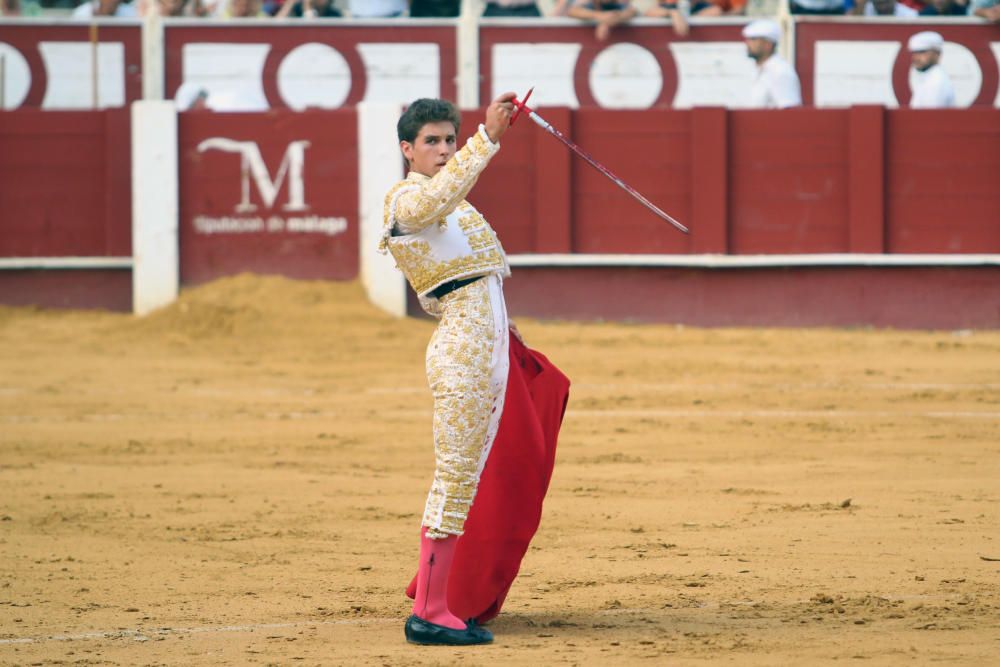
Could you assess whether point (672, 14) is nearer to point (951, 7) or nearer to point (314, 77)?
point (951, 7)

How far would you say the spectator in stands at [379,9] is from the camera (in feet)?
39.6

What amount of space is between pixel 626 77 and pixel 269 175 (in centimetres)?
247

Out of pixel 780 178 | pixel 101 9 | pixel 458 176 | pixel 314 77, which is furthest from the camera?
pixel 101 9

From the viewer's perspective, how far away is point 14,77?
39.5ft

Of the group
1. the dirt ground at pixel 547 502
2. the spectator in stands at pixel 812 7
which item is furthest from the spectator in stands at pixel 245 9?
the spectator in stands at pixel 812 7

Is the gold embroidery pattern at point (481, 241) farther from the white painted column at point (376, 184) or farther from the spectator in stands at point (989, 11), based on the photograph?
the spectator in stands at point (989, 11)

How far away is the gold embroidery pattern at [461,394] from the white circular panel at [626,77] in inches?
320

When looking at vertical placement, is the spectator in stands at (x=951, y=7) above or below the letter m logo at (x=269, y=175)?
above

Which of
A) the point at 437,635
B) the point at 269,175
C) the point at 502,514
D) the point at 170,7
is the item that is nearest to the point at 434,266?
the point at 502,514

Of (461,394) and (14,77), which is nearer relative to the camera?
(461,394)

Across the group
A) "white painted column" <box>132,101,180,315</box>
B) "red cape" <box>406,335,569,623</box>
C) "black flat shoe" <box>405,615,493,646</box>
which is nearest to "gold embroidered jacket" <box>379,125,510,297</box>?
"red cape" <box>406,335,569,623</box>

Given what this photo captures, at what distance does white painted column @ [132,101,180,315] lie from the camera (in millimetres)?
11055

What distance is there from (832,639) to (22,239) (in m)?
8.46

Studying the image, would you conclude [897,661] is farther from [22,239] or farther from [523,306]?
[22,239]
